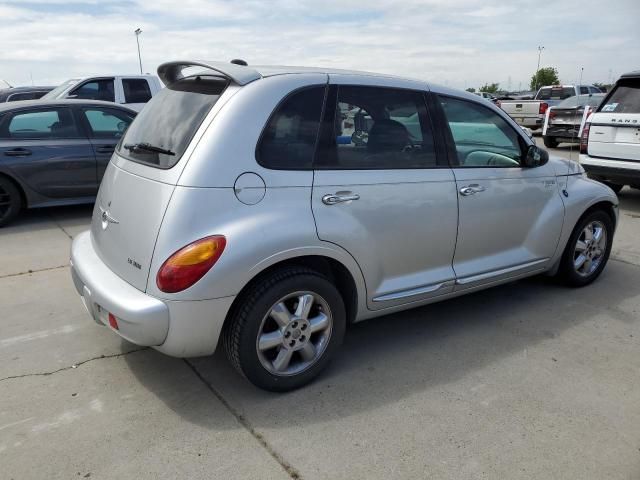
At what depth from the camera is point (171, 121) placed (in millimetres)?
3051

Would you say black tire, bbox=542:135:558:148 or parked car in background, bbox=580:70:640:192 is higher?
parked car in background, bbox=580:70:640:192

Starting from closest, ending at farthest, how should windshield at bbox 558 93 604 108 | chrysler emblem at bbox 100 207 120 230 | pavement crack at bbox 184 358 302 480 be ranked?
pavement crack at bbox 184 358 302 480 → chrysler emblem at bbox 100 207 120 230 → windshield at bbox 558 93 604 108

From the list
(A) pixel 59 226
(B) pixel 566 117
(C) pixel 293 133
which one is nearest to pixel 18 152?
(A) pixel 59 226

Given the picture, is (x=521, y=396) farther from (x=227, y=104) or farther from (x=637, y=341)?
(x=227, y=104)

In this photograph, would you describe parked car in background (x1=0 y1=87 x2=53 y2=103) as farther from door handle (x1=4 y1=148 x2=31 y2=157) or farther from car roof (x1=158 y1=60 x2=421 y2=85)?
car roof (x1=158 y1=60 x2=421 y2=85)

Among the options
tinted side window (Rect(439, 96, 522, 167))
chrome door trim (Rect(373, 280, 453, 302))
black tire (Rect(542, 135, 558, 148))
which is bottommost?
black tire (Rect(542, 135, 558, 148))

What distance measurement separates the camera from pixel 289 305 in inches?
117

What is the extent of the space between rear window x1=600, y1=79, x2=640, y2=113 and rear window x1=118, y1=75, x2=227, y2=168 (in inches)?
251

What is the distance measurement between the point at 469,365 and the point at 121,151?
2.58 metres

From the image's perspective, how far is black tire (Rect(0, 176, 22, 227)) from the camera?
6.51 m

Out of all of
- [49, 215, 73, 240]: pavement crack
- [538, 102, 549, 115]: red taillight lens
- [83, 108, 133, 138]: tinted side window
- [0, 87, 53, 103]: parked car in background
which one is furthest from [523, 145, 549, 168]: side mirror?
[538, 102, 549, 115]: red taillight lens

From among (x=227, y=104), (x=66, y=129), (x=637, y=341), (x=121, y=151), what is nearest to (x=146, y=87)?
(x=66, y=129)

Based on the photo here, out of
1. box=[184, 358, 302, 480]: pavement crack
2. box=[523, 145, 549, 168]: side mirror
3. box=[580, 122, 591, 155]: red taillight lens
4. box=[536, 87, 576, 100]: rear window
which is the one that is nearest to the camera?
box=[184, 358, 302, 480]: pavement crack

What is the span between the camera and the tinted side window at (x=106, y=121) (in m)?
7.11
